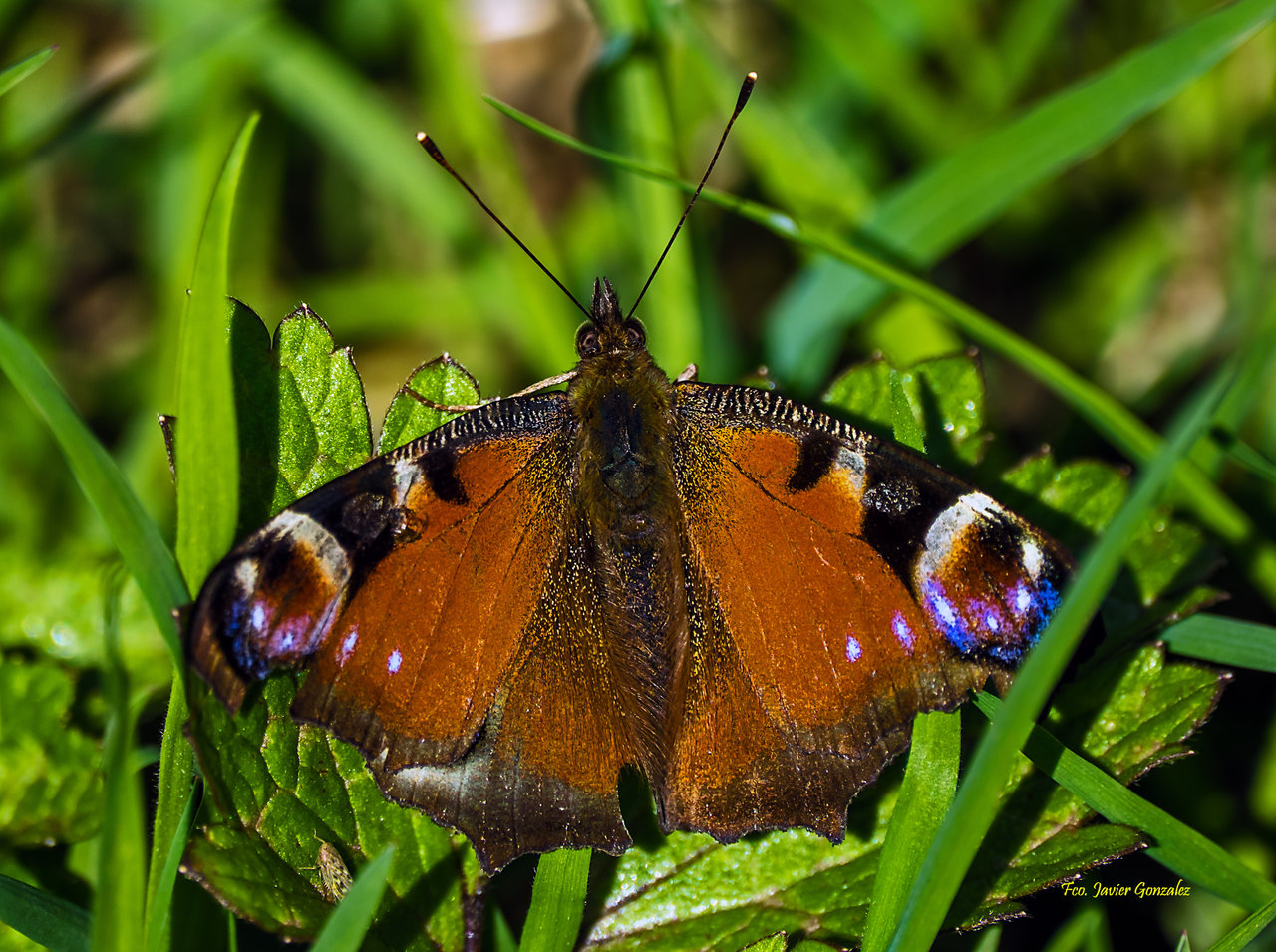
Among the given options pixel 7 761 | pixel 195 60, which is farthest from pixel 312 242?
pixel 7 761

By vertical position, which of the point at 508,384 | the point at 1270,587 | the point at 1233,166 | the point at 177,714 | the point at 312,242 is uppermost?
the point at 312,242

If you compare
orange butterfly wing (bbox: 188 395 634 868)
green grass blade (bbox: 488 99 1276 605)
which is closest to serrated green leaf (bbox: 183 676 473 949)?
orange butterfly wing (bbox: 188 395 634 868)

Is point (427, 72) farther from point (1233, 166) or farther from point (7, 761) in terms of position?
point (1233, 166)

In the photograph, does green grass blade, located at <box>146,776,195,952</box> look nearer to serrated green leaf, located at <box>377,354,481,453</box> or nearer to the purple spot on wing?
serrated green leaf, located at <box>377,354,481,453</box>

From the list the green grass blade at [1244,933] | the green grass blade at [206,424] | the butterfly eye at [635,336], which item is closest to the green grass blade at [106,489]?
the green grass blade at [206,424]

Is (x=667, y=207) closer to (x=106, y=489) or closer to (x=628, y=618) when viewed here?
(x=628, y=618)

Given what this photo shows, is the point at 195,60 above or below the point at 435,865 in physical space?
above
